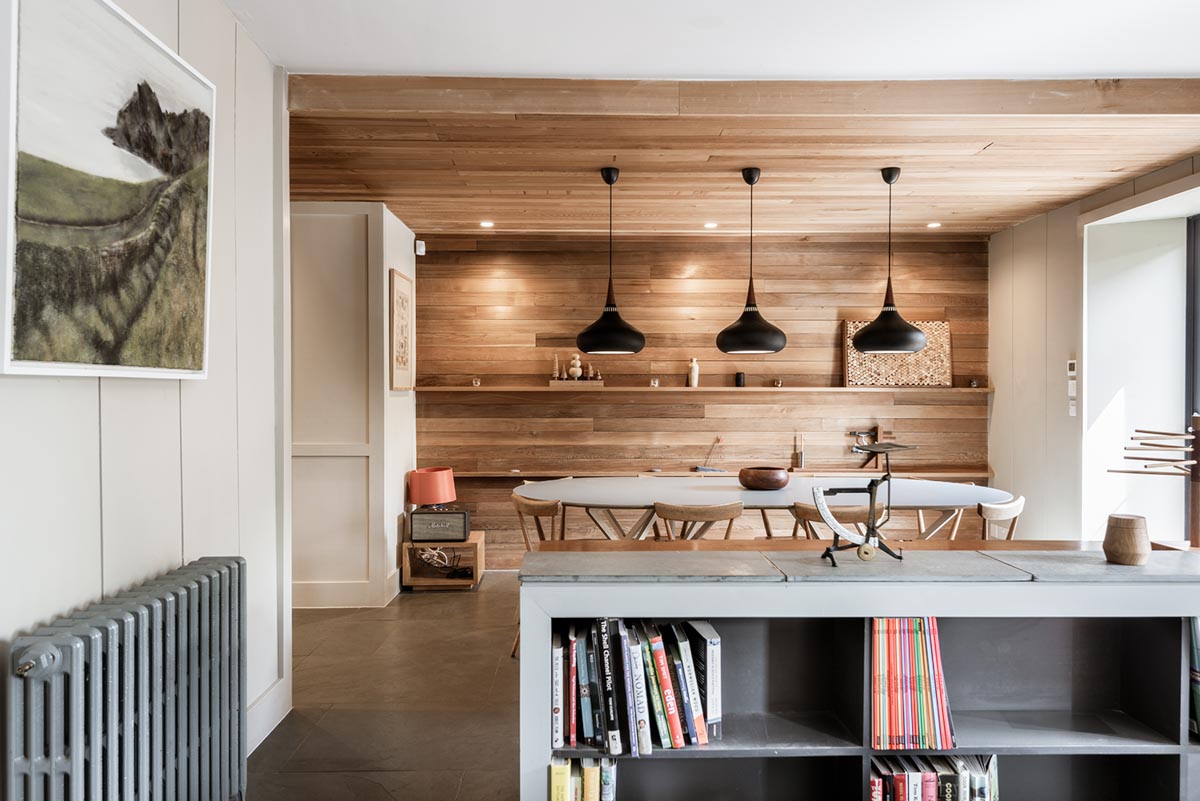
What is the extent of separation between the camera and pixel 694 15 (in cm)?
279

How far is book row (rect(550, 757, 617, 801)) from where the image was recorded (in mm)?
2031

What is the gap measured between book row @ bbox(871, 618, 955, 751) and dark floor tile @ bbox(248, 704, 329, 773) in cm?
218

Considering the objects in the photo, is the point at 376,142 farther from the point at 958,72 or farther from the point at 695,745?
the point at 695,745

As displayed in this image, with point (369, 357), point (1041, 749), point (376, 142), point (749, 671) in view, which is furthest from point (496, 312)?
point (1041, 749)

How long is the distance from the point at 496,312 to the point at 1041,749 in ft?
15.9

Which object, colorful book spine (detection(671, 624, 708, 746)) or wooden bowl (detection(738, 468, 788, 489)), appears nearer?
colorful book spine (detection(671, 624, 708, 746))

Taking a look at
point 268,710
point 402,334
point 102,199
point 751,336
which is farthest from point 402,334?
point 102,199

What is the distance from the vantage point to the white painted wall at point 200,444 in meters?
1.74

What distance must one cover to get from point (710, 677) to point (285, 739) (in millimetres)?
1974

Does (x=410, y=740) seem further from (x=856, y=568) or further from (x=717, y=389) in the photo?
(x=717, y=389)

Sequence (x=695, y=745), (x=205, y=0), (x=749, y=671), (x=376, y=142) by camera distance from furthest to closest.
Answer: (x=376, y=142) → (x=205, y=0) → (x=749, y=671) → (x=695, y=745)

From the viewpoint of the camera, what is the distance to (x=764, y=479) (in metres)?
4.34

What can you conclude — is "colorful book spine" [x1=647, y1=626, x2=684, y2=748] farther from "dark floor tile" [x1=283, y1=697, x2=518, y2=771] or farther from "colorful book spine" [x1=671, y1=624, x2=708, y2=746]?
"dark floor tile" [x1=283, y1=697, x2=518, y2=771]

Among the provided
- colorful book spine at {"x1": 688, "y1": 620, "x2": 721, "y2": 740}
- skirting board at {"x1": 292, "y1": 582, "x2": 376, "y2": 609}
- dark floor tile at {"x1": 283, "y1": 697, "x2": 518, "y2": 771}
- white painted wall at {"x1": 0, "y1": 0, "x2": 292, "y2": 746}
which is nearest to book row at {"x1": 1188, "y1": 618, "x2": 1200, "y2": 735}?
colorful book spine at {"x1": 688, "y1": 620, "x2": 721, "y2": 740}
